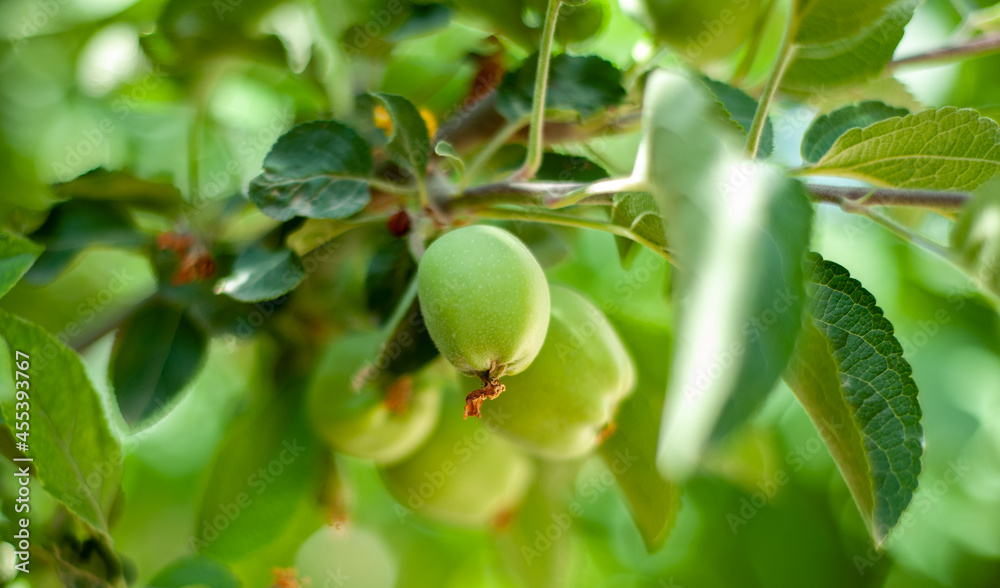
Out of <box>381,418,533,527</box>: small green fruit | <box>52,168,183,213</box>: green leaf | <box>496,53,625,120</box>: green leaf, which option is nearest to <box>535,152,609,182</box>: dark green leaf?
<box>496,53,625,120</box>: green leaf

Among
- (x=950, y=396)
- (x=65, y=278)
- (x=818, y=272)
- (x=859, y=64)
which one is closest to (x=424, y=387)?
(x=818, y=272)

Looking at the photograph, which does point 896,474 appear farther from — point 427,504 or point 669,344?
point 427,504

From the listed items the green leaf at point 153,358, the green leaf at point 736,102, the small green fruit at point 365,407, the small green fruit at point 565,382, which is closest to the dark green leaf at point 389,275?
the small green fruit at point 365,407

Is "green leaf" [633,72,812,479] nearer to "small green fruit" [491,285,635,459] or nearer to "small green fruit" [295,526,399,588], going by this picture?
"small green fruit" [491,285,635,459]

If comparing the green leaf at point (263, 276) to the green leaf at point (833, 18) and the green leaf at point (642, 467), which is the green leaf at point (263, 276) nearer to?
the green leaf at point (642, 467)

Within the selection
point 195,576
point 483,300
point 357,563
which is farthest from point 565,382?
point 357,563

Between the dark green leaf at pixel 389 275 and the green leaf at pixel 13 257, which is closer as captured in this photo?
the green leaf at pixel 13 257
